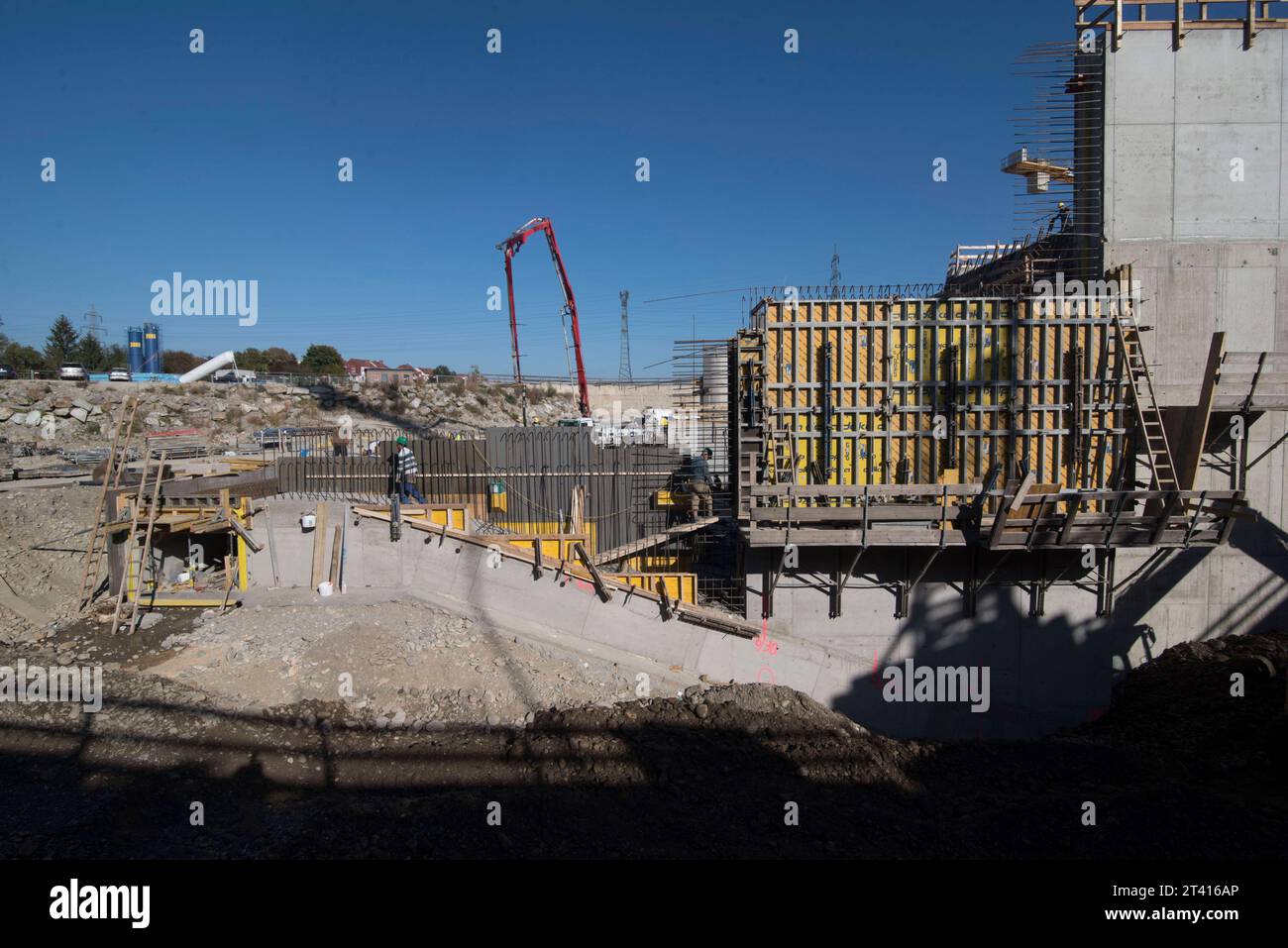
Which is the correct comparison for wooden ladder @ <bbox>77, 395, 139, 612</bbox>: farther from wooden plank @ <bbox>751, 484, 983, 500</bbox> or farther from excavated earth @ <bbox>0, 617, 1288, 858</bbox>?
wooden plank @ <bbox>751, 484, 983, 500</bbox>

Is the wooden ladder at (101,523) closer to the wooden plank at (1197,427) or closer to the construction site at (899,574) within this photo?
the construction site at (899,574)

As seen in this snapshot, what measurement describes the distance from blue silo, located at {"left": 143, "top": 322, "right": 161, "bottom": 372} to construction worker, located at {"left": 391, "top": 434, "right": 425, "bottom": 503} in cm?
3699

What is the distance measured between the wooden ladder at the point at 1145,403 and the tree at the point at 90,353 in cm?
5405

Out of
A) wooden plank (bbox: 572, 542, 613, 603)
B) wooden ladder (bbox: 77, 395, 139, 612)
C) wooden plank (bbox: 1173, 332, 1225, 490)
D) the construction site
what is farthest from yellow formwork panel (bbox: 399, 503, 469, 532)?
wooden plank (bbox: 1173, 332, 1225, 490)

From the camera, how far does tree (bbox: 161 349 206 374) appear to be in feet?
170

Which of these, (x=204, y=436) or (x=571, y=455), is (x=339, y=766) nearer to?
(x=571, y=455)

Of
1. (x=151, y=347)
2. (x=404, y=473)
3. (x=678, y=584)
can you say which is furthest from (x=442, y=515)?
(x=151, y=347)

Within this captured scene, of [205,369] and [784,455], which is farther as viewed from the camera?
[205,369]

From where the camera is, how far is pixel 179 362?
174 ft

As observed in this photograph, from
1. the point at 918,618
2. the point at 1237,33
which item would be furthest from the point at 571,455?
the point at 1237,33

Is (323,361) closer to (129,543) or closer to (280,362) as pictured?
(280,362)

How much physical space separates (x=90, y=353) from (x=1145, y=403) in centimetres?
5652

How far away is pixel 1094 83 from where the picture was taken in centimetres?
1099
